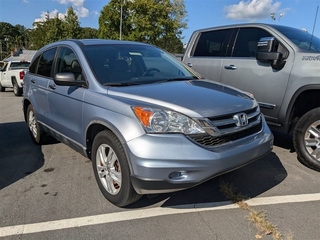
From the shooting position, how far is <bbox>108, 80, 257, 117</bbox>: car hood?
103 inches

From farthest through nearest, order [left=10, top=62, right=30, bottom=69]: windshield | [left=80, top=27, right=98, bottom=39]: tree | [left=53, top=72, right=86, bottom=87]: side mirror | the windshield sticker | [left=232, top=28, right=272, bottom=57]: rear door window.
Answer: [left=80, top=27, right=98, bottom=39]: tree < [left=10, top=62, right=30, bottom=69]: windshield < [left=232, top=28, right=272, bottom=57]: rear door window < the windshield sticker < [left=53, top=72, right=86, bottom=87]: side mirror

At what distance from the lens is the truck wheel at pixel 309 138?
3771 millimetres

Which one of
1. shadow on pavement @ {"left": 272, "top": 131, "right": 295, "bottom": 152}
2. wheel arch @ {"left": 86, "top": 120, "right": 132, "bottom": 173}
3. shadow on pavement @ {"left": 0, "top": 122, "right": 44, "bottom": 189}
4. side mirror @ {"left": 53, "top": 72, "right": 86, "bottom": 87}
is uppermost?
side mirror @ {"left": 53, "top": 72, "right": 86, "bottom": 87}

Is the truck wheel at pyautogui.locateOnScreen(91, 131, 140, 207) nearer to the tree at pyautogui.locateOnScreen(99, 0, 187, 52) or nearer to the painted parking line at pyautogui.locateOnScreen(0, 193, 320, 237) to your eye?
the painted parking line at pyautogui.locateOnScreen(0, 193, 320, 237)

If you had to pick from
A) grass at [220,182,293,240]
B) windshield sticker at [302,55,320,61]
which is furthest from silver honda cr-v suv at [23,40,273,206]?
windshield sticker at [302,55,320,61]

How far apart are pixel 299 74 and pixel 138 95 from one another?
238cm

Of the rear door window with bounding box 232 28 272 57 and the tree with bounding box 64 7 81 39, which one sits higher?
the tree with bounding box 64 7 81 39

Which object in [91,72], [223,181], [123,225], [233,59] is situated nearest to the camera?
[123,225]

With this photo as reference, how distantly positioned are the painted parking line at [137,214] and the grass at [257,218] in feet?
0.27

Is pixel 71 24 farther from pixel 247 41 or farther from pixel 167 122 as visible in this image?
pixel 167 122

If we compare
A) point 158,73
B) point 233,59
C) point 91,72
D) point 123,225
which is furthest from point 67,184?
point 233,59

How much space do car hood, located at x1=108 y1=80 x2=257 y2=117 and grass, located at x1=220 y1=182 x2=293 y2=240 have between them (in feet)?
3.24

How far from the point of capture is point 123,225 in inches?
105

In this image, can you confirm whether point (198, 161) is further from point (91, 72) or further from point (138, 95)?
point (91, 72)
